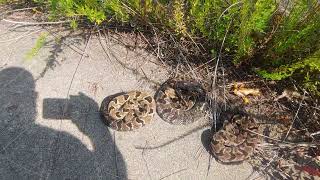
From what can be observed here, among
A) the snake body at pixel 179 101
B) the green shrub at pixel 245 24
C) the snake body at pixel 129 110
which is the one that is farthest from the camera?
the snake body at pixel 179 101

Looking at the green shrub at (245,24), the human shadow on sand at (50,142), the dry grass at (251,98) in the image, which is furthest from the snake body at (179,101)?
the human shadow on sand at (50,142)

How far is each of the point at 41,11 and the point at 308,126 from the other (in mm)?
3658

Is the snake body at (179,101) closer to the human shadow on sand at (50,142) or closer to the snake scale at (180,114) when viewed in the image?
the snake scale at (180,114)

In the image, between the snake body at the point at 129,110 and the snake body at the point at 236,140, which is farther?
the snake body at the point at 129,110

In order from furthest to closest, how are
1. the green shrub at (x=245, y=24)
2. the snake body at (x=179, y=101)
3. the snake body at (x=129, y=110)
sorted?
the snake body at (x=179, y=101) < the snake body at (x=129, y=110) < the green shrub at (x=245, y=24)

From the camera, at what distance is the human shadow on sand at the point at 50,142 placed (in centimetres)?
414

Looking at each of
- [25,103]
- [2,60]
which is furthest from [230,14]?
[2,60]

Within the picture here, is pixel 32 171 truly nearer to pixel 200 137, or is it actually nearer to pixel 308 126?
pixel 200 137

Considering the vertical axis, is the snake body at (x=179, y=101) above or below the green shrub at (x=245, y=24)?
below

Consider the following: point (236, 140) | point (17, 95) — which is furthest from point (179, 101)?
point (17, 95)

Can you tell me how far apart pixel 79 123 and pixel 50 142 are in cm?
37

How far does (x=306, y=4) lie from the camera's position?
388 centimetres

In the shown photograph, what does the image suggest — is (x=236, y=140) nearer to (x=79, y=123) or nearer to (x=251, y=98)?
(x=251, y=98)

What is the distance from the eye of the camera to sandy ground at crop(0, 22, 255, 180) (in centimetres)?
418
